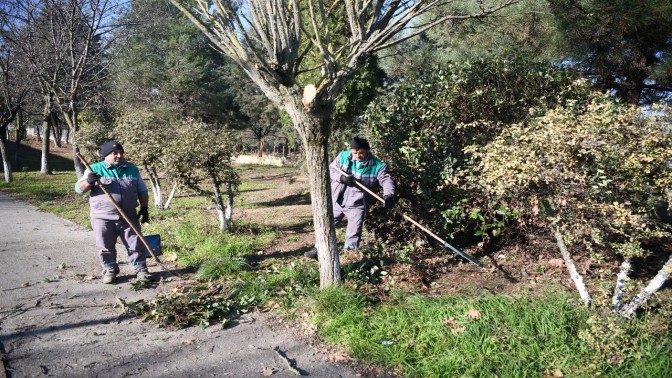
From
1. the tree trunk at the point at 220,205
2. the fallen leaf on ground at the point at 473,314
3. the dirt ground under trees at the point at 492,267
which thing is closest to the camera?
the fallen leaf on ground at the point at 473,314

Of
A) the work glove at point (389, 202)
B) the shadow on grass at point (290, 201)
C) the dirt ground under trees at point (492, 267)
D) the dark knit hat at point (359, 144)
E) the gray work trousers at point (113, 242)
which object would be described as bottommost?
the dirt ground under trees at point (492, 267)

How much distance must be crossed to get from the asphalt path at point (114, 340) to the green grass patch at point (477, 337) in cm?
38

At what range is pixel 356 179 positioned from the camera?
546 centimetres

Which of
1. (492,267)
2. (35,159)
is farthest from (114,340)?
(35,159)

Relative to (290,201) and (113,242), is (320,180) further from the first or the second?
(290,201)

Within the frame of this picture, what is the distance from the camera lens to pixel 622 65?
684 centimetres

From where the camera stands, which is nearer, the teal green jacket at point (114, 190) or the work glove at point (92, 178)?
the work glove at point (92, 178)

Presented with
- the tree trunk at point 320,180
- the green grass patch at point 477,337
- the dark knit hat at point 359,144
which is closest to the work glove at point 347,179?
the dark knit hat at point 359,144

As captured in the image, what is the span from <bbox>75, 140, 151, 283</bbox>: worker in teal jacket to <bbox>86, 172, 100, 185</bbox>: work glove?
0.03 meters

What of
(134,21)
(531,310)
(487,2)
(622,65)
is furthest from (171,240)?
(134,21)

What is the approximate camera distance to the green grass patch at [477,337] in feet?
9.87

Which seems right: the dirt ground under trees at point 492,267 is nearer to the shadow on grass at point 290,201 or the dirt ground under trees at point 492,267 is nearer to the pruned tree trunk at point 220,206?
the pruned tree trunk at point 220,206

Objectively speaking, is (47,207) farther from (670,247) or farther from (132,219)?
(670,247)

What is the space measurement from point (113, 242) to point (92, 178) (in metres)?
0.82
